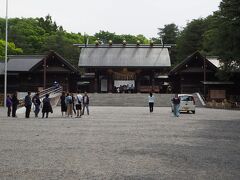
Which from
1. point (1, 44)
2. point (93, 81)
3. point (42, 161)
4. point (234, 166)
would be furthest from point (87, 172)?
point (1, 44)

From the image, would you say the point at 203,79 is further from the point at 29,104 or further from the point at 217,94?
the point at 29,104

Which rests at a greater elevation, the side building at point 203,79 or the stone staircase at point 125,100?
the side building at point 203,79

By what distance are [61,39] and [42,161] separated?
71.3 m

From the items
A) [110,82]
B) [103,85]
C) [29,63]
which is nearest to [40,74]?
[29,63]

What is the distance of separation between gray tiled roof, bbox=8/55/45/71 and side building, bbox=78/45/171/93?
19.3ft

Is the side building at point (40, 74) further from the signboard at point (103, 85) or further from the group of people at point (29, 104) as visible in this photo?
the group of people at point (29, 104)

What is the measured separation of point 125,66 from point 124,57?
9.13ft

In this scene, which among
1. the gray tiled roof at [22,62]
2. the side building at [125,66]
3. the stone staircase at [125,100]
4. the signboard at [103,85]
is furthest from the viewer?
the signboard at [103,85]

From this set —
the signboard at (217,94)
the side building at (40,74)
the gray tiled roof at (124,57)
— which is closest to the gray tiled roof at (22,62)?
the side building at (40,74)

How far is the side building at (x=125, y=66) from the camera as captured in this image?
5338 centimetres

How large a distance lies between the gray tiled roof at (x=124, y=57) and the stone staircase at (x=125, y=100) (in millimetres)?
8528

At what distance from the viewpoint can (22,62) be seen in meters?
54.3

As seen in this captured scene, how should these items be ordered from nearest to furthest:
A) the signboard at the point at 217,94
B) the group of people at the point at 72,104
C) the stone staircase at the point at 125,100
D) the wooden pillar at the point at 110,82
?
the group of people at the point at 72,104 < the stone staircase at the point at 125,100 < the signboard at the point at 217,94 < the wooden pillar at the point at 110,82

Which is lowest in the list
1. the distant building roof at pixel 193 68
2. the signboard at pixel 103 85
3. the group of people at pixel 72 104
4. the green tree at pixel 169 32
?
the group of people at pixel 72 104
